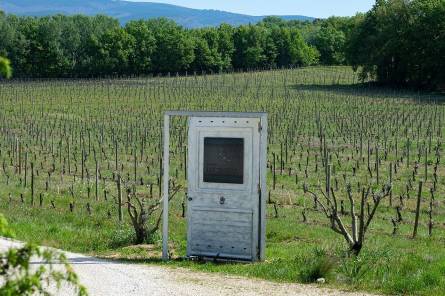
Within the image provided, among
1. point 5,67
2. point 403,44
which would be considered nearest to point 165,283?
→ point 5,67

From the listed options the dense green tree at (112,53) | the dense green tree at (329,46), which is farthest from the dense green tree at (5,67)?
the dense green tree at (329,46)

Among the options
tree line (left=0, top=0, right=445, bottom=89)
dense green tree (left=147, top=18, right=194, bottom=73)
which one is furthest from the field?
dense green tree (left=147, top=18, right=194, bottom=73)

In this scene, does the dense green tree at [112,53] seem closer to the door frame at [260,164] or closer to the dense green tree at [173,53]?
the dense green tree at [173,53]

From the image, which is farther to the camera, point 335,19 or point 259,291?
point 335,19

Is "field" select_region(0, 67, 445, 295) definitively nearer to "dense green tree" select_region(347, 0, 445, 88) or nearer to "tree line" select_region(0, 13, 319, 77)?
"dense green tree" select_region(347, 0, 445, 88)

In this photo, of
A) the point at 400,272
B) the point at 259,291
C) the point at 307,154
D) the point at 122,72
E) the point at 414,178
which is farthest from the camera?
the point at 122,72

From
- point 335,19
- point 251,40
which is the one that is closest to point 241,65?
point 251,40

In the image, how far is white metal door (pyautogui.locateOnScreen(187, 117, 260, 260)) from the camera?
1187cm

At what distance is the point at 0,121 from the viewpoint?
129 feet

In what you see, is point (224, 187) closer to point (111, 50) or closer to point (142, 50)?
point (111, 50)

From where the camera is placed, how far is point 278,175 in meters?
24.1

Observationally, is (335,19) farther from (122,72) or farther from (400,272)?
(400,272)

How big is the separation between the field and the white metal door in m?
0.56

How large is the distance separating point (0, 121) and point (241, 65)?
7183cm
